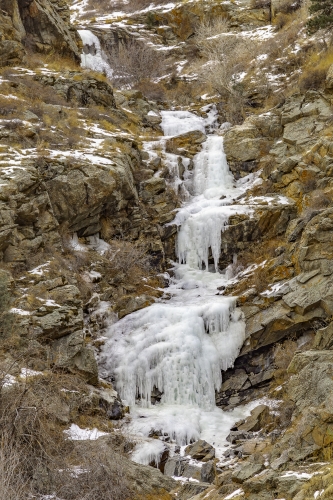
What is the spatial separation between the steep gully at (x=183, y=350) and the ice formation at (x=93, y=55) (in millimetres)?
14722

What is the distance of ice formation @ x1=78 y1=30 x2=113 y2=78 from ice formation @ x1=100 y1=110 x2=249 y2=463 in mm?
15978

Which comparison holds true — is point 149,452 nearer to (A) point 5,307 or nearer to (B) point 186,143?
(A) point 5,307

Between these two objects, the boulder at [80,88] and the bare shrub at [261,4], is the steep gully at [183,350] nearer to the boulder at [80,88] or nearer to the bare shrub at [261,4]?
the boulder at [80,88]

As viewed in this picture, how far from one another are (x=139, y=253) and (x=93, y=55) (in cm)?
1796

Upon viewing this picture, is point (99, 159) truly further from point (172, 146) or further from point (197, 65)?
point (197, 65)

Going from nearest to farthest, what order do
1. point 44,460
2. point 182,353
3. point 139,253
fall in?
point 44,460, point 182,353, point 139,253

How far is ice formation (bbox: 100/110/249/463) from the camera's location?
500 inches

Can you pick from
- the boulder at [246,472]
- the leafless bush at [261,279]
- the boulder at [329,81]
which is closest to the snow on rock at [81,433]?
the boulder at [246,472]

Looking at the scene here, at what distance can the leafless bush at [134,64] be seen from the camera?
30.8m

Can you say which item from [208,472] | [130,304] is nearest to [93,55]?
[130,304]

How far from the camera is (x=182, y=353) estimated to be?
14086mm

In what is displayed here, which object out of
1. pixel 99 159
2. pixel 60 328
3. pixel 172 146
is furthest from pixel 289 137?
pixel 60 328

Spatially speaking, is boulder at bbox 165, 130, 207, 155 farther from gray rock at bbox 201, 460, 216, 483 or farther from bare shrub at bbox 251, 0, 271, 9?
bare shrub at bbox 251, 0, 271, 9

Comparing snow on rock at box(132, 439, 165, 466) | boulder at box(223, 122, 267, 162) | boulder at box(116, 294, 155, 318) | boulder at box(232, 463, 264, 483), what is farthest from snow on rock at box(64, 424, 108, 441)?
boulder at box(223, 122, 267, 162)
